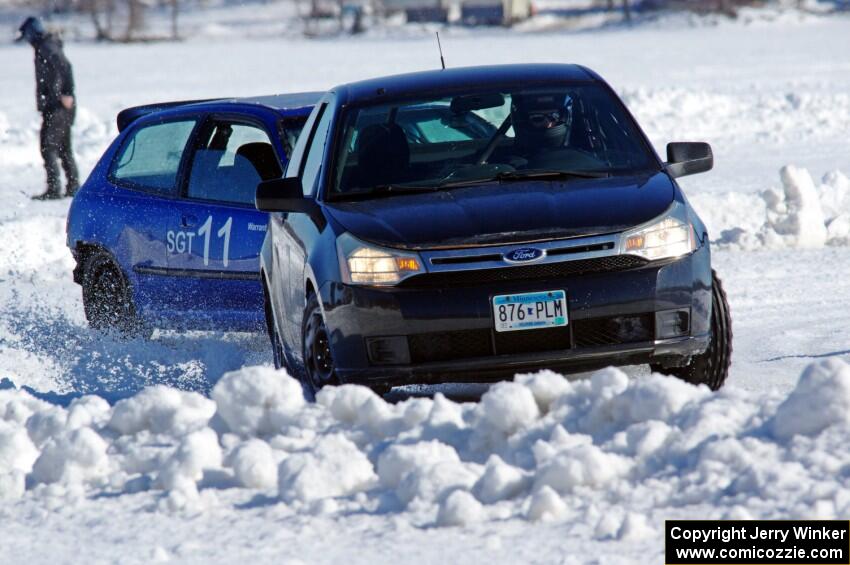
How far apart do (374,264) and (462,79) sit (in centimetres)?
160

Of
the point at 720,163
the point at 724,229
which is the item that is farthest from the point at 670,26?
the point at 724,229

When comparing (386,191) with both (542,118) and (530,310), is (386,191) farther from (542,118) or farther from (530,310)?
(530,310)

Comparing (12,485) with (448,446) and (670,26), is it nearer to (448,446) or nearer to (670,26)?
(448,446)

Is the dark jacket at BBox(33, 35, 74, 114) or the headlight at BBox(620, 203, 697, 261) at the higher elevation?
the headlight at BBox(620, 203, 697, 261)

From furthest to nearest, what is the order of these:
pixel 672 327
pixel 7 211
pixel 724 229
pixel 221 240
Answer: pixel 7 211, pixel 724 229, pixel 221 240, pixel 672 327

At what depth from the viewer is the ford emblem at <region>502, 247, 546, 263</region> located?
5797 mm

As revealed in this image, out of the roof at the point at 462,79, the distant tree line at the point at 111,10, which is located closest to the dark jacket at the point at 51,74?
the roof at the point at 462,79

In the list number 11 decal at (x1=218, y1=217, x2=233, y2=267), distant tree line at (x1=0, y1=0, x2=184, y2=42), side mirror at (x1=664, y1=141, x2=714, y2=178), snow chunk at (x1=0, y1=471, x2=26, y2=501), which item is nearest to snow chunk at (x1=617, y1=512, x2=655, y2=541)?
snow chunk at (x1=0, y1=471, x2=26, y2=501)

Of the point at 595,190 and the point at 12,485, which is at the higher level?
the point at 595,190

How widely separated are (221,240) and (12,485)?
3.39 metres

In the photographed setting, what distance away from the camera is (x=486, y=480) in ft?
14.8

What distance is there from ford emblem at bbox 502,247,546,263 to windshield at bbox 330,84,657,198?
803mm

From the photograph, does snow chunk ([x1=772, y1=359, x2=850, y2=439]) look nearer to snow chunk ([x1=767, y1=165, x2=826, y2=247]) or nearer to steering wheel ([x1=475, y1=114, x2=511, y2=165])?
steering wheel ([x1=475, y1=114, x2=511, y2=165])

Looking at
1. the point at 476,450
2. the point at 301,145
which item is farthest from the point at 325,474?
the point at 301,145
